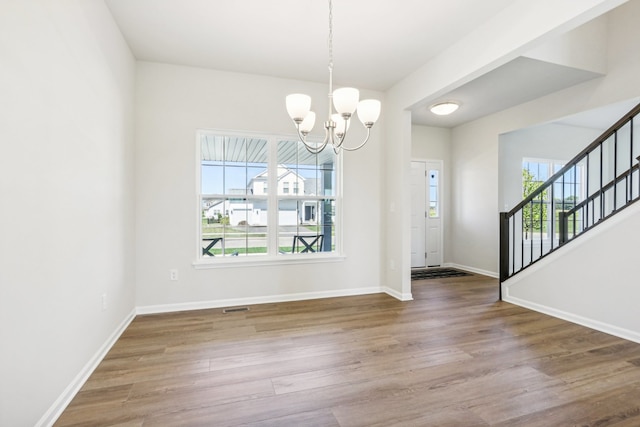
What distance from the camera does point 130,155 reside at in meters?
3.25

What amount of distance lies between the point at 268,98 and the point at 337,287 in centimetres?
255

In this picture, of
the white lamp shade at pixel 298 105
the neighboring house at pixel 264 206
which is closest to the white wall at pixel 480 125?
the neighboring house at pixel 264 206

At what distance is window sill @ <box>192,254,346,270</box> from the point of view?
3666 mm

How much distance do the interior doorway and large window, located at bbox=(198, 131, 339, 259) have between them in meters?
2.52

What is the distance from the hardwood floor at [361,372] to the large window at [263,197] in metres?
0.89

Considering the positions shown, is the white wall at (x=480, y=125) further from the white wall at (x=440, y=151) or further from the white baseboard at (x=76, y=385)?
the white baseboard at (x=76, y=385)

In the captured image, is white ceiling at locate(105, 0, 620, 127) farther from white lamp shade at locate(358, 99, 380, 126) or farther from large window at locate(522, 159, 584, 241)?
large window at locate(522, 159, 584, 241)

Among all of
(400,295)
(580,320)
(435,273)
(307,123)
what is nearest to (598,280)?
(580,320)

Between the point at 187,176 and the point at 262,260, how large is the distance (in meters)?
1.30

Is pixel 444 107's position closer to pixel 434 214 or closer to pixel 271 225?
pixel 434 214

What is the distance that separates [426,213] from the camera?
20.4 ft

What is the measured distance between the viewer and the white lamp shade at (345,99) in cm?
208

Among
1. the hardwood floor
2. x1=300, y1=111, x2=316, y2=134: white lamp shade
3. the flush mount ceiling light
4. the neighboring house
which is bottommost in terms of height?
the hardwood floor

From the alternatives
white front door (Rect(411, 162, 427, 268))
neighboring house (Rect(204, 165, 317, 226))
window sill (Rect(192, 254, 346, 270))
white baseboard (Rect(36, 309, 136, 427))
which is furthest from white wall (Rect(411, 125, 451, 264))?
white baseboard (Rect(36, 309, 136, 427))
